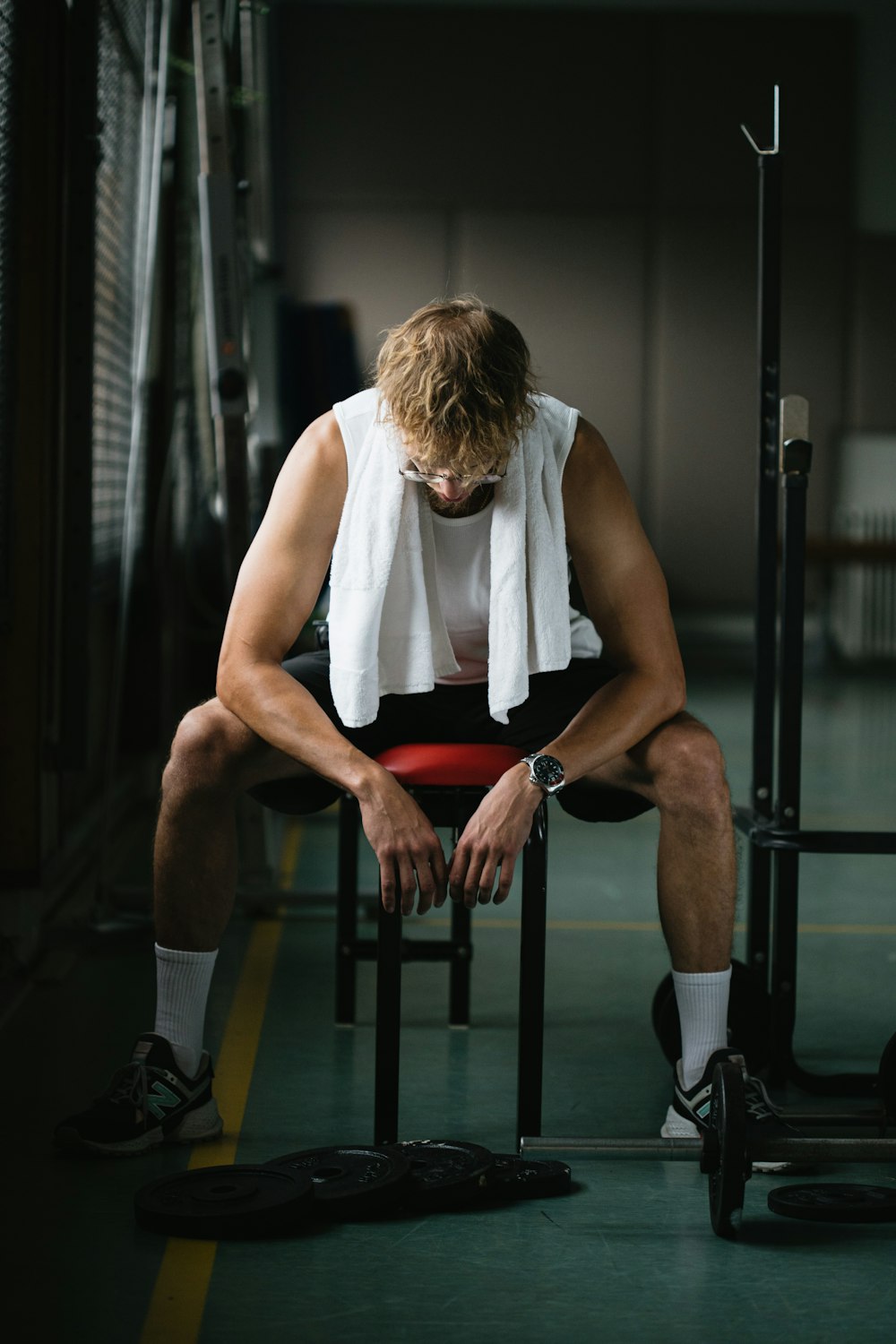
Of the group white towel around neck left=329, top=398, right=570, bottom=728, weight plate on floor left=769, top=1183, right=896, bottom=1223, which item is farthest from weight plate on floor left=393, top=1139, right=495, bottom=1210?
white towel around neck left=329, top=398, right=570, bottom=728

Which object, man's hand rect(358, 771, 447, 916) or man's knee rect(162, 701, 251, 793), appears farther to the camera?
man's knee rect(162, 701, 251, 793)

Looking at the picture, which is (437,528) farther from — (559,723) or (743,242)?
(743,242)

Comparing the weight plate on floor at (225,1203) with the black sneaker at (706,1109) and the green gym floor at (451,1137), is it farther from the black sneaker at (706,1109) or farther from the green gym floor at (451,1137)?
the black sneaker at (706,1109)

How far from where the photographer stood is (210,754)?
2.18 meters

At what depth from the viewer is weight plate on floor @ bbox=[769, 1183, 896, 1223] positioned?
76.7 inches

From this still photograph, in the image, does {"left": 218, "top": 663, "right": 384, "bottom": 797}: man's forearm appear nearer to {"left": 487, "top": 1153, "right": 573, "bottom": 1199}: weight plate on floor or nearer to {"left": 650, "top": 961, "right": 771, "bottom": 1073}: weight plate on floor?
{"left": 487, "top": 1153, "right": 573, "bottom": 1199}: weight plate on floor

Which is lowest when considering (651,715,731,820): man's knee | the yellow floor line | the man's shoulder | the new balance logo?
the yellow floor line

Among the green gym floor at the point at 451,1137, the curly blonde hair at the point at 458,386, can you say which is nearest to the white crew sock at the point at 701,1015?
the green gym floor at the point at 451,1137

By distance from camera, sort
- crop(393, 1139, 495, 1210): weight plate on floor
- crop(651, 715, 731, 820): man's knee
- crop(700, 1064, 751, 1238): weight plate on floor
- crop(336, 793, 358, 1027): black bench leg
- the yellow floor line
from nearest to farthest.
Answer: the yellow floor line < crop(700, 1064, 751, 1238): weight plate on floor < crop(393, 1139, 495, 1210): weight plate on floor < crop(651, 715, 731, 820): man's knee < crop(336, 793, 358, 1027): black bench leg

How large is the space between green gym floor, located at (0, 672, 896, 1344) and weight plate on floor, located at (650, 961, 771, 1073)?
143mm

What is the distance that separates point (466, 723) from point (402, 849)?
1.18 ft

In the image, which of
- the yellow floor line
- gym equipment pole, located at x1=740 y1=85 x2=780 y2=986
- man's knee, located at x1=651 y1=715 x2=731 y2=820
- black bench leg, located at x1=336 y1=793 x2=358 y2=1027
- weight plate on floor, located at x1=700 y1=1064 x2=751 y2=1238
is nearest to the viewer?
the yellow floor line

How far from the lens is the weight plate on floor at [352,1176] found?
191 centimetres

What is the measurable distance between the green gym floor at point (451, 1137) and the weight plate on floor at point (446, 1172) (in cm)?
3
